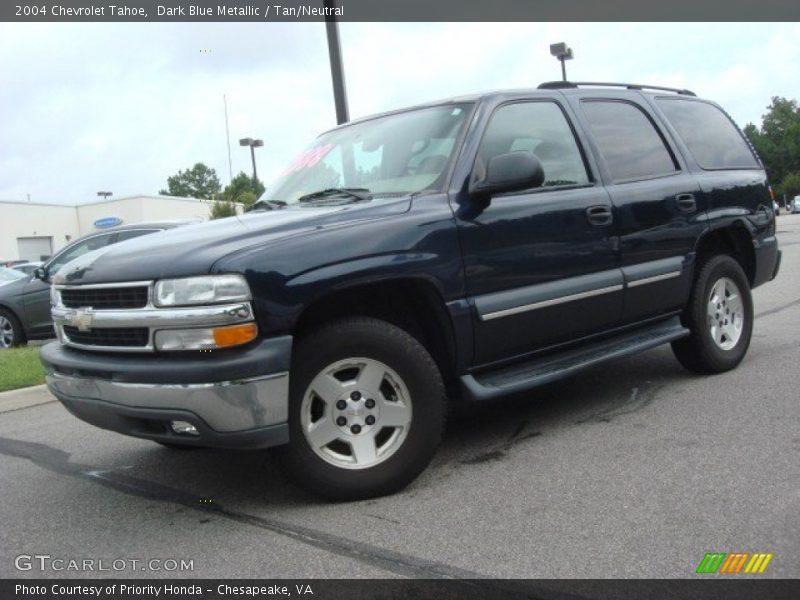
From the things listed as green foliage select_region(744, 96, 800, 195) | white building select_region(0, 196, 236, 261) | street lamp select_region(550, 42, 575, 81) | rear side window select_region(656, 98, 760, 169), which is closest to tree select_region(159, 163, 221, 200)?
white building select_region(0, 196, 236, 261)

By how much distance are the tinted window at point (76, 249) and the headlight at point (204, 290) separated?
7.28 m

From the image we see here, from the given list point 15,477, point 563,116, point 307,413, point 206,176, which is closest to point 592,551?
point 307,413

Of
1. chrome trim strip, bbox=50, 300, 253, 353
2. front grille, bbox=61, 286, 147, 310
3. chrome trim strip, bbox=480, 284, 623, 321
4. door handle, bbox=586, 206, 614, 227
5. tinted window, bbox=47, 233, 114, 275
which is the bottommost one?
chrome trim strip, bbox=480, 284, 623, 321

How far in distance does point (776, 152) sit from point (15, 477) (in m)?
119

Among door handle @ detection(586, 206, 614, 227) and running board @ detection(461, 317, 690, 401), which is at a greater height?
door handle @ detection(586, 206, 614, 227)

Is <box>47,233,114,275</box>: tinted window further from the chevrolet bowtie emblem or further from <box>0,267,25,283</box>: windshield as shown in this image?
the chevrolet bowtie emblem

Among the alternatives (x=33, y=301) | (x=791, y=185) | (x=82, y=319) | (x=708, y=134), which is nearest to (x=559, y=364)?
(x=82, y=319)

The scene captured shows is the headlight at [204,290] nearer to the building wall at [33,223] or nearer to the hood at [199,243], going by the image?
the hood at [199,243]

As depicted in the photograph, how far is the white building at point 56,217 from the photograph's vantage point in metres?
47.6

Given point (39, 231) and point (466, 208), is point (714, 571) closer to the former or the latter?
point (466, 208)

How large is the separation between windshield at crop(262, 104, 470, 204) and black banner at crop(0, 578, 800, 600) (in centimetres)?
198

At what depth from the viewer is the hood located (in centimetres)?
322

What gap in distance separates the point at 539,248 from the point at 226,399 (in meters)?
1.90

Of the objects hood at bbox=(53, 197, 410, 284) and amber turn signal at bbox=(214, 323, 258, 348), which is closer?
amber turn signal at bbox=(214, 323, 258, 348)
